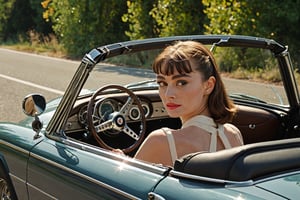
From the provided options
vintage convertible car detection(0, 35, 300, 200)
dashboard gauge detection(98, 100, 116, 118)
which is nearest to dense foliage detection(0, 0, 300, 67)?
vintage convertible car detection(0, 35, 300, 200)

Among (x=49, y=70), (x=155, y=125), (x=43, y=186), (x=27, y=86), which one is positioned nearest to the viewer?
(x=43, y=186)

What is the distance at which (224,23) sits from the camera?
50.7 ft

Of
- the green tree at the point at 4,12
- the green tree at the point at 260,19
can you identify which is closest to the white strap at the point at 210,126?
the green tree at the point at 260,19

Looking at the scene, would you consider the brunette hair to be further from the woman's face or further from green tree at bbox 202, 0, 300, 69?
green tree at bbox 202, 0, 300, 69

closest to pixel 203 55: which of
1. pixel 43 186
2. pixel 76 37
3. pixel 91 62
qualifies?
pixel 91 62

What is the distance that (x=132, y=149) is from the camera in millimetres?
3533

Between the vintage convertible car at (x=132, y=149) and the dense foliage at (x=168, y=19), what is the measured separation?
10.5 meters

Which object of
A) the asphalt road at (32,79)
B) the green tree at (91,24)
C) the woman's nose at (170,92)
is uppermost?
the woman's nose at (170,92)

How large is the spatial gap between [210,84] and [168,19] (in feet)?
50.7

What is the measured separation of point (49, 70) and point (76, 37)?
708 centimetres

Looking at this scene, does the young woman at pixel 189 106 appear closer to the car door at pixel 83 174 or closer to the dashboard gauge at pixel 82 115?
the car door at pixel 83 174

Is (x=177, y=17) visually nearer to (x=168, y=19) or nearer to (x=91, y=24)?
(x=168, y=19)

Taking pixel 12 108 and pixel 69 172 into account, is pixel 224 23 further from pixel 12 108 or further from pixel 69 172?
pixel 69 172

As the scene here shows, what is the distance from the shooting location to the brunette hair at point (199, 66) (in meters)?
2.72
